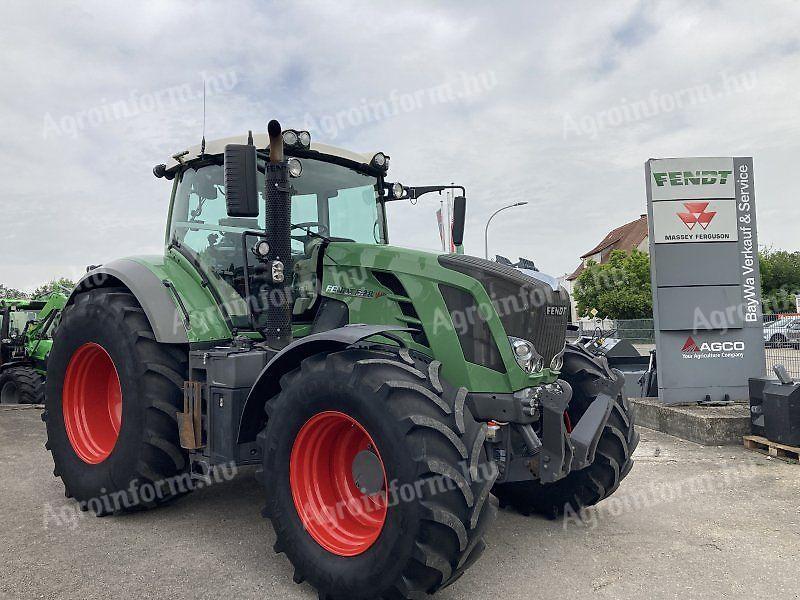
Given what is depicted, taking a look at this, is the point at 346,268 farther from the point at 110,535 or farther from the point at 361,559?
the point at 110,535

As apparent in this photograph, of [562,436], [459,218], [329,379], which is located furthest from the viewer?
[459,218]

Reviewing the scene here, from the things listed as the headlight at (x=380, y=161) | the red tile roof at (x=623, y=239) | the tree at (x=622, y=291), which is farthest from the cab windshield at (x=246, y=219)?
the red tile roof at (x=623, y=239)

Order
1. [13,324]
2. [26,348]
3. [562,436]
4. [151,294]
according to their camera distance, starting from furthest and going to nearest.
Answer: [13,324]
[26,348]
[151,294]
[562,436]

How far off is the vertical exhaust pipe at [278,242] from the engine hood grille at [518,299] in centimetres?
101

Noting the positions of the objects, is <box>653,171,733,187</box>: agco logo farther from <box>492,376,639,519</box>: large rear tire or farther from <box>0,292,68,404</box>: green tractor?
<box>0,292,68,404</box>: green tractor

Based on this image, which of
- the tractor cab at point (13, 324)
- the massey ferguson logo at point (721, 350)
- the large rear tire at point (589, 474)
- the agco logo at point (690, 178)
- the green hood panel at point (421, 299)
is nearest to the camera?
the green hood panel at point (421, 299)

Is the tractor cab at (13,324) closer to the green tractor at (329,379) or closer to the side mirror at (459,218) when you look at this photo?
the green tractor at (329,379)

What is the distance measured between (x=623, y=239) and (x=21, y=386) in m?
58.7

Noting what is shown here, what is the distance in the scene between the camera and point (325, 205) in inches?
187

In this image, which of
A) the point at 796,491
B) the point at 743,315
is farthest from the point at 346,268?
the point at 743,315

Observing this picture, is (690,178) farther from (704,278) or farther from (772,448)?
(772,448)

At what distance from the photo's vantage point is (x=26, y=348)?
1197cm

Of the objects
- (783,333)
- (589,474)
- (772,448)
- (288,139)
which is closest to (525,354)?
(589,474)

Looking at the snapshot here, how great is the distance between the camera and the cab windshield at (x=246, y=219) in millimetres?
4543
